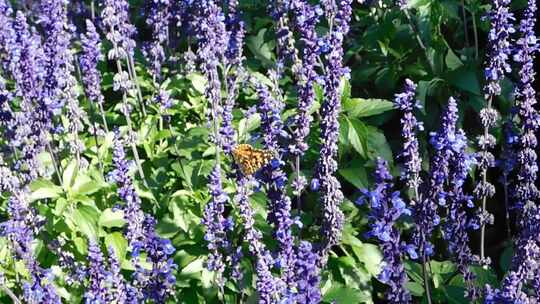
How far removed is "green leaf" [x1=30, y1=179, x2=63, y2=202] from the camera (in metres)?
5.26

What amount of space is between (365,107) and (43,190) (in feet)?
7.18

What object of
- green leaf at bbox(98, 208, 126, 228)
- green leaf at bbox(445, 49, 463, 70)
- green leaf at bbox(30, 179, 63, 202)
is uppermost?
green leaf at bbox(445, 49, 463, 70)

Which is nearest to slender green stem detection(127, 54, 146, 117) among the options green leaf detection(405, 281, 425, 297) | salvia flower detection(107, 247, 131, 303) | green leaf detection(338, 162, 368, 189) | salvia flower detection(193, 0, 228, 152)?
salvia flower detection(193, 0, 228, 152)

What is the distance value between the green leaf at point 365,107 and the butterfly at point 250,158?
1.02 m

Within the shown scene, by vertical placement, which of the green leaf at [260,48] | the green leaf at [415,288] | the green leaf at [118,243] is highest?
the green leaf at [260,48]

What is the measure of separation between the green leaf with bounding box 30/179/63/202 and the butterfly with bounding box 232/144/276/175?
1.33 meters

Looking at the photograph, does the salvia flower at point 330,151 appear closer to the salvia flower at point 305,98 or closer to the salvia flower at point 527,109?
the salvia flower at point 305,98

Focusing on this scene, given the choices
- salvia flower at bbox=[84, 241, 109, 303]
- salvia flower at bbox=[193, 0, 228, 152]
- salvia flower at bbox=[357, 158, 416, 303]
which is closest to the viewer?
salvia flower at bbox=[357, 158, 416, 303]

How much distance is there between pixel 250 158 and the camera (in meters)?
4.59

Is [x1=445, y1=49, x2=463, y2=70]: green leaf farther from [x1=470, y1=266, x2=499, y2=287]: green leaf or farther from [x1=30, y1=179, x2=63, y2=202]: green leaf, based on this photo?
[x1=30, y1=179, x2=63, y2=202]: green leaf

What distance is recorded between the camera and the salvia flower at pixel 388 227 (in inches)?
153

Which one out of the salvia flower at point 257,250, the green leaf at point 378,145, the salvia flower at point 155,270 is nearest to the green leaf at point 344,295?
the salvia flower at point 257,250

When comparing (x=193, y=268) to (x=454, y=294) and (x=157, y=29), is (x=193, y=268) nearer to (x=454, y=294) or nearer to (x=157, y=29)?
(x=454, y=294)

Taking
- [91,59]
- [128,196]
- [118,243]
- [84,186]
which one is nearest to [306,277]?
[128,196]
